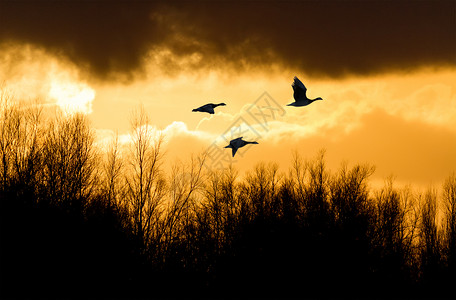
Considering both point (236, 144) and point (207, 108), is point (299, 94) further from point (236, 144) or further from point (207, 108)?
point (236, 144)

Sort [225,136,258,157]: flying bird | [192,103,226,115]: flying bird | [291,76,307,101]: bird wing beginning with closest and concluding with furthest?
1. [291,76,307,101]: bird wing
2. [192,103,226,115]: flying bird
3. [225,136,258,157]: flying bird

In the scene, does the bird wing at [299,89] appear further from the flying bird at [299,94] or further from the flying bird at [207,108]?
the flying bird at [207,108]

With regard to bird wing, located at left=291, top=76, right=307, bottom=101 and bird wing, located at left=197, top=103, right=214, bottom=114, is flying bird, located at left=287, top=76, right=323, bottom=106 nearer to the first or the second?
bird wing, located at left=291, top=76, right=307, bottom=101

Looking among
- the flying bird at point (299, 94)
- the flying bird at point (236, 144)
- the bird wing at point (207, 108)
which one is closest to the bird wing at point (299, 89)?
the flying bird at point (299, 94)

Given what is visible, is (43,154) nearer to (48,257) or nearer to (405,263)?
(48,257)

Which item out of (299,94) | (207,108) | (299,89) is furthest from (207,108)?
(299,89)

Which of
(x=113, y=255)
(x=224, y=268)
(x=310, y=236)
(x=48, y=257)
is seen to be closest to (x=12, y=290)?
(x=48, y=257)

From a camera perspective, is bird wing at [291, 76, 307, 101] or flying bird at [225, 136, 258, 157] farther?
flying bird at [225, 136, 258, 157]

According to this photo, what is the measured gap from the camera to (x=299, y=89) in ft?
79.2

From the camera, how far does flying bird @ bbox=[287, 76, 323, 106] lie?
2405 centimetres

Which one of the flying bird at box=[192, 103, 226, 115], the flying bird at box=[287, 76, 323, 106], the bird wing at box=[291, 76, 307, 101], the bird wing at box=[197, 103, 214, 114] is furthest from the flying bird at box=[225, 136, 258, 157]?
the bird wing at box=[291, 76, 307, 101]

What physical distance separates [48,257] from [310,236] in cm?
2006

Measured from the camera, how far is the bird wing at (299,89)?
24031 millimetres

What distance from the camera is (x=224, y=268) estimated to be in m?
41.0
